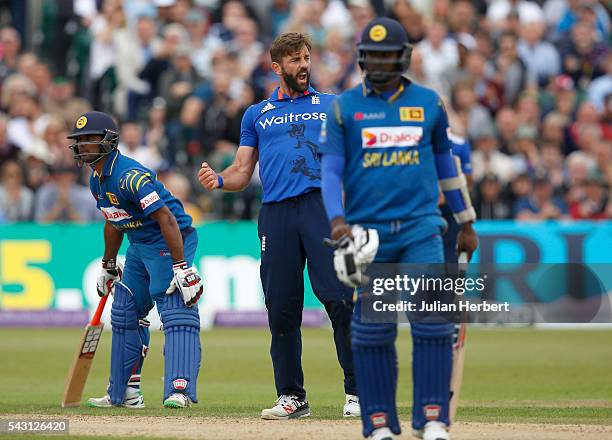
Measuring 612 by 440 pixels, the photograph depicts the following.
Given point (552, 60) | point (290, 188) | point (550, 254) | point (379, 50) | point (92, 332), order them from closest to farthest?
point (379, 50)
point (290, 188)
point (92, 332)
point (550, 254)
point (552, 60)

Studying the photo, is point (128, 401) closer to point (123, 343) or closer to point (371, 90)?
point (123, 343)

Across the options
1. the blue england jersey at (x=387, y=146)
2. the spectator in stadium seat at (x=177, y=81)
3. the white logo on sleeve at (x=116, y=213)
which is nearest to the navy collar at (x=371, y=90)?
the blue england jersey at (x=387, y=146)

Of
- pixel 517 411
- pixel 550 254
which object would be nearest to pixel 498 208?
pixel 550 254

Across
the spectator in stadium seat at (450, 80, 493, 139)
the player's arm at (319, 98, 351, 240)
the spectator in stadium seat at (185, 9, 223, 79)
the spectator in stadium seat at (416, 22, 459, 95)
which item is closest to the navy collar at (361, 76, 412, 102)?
the player's arm at (319, 98, 351, 240)

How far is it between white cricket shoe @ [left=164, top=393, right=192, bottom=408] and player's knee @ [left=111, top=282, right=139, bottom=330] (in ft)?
2.52

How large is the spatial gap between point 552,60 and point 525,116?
2099 mm

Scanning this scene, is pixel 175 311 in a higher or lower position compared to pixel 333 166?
lower

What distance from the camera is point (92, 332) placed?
11.8 m

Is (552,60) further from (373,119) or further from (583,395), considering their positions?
(373,119)

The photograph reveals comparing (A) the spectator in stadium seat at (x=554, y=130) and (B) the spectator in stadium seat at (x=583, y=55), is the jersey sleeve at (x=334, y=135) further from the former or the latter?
(B) the spectator in stadium seat at (x=583, y=55)

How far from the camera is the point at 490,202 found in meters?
20.5

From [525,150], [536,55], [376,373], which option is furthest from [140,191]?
[536,55]

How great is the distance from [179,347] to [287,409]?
1188mm

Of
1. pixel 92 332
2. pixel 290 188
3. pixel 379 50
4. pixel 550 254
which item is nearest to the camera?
pixel 379 50
